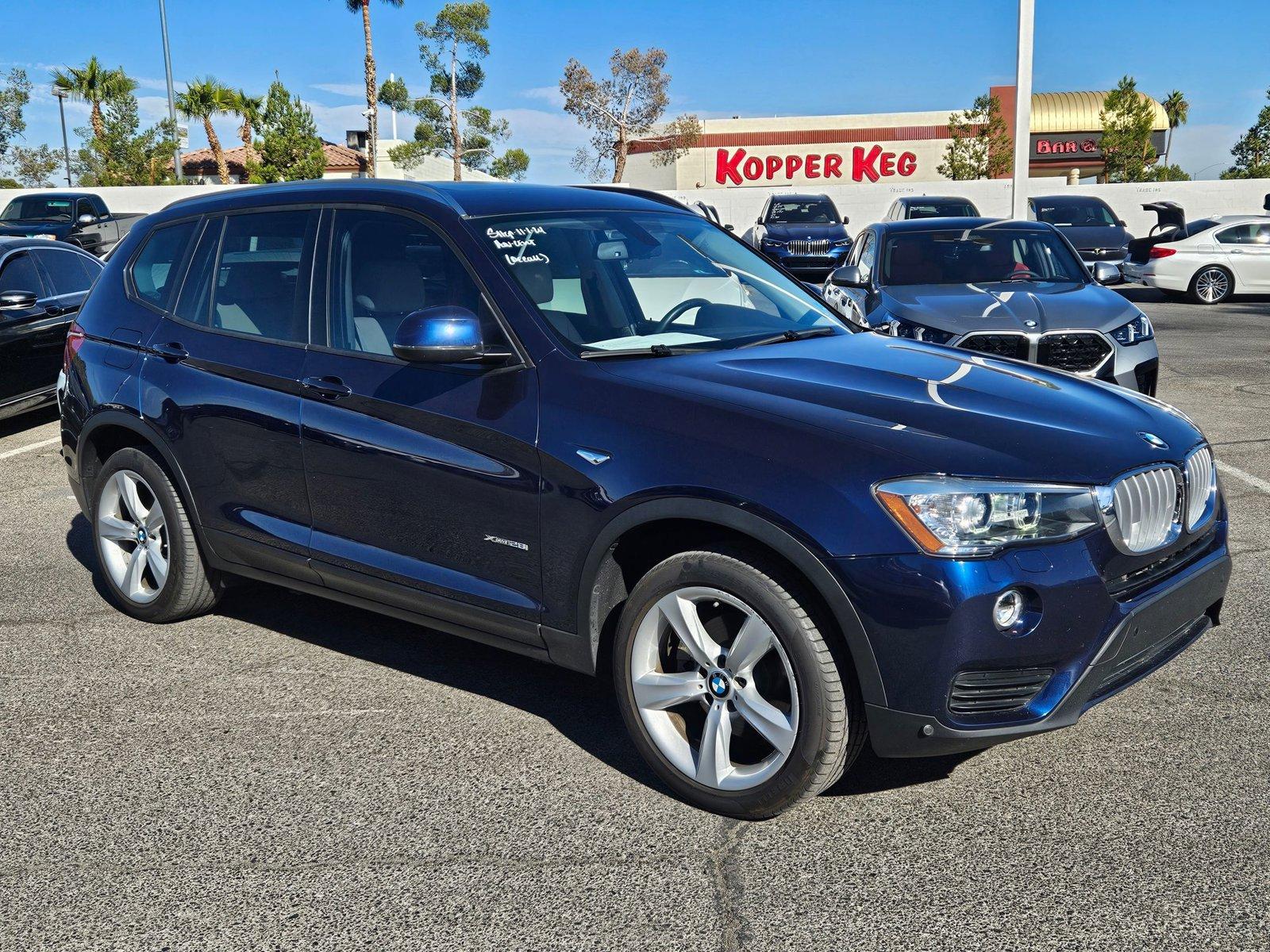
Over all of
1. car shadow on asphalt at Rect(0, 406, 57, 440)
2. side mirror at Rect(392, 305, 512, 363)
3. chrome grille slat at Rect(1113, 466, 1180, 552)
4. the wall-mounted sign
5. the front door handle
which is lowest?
car shadow on asphalt at Rect(0, 406, 57, 440)

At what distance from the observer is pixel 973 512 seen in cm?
315

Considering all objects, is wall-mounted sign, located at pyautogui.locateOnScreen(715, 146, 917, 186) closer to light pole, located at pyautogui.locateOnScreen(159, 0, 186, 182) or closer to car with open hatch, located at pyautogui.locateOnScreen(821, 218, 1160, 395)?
light pole, located at pyautogui.locateOnScreen(159, 0, 186, 182)

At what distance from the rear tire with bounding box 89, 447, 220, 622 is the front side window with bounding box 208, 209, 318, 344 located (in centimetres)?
76

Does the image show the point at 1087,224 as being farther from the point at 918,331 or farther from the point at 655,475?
the point at 655,475

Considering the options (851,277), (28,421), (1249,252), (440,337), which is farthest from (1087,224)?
(440,337)

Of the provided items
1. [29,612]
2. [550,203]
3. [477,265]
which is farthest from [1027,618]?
[29,612]

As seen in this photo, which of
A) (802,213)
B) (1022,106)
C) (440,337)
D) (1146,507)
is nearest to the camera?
(1146,507)

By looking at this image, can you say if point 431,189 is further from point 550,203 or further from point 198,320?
point 198,320

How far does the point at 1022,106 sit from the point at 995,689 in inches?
835

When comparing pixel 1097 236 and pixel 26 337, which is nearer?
pixel 26 337

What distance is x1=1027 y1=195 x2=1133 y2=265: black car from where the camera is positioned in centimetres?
2217

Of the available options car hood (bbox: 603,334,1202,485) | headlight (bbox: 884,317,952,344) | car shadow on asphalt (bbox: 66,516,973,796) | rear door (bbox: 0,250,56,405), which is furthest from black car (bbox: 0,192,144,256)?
car hood (bbox: 603,334,1202,485)

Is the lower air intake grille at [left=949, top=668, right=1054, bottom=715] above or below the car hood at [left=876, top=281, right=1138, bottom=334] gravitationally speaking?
below

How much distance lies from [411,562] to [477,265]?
1.01 meters
